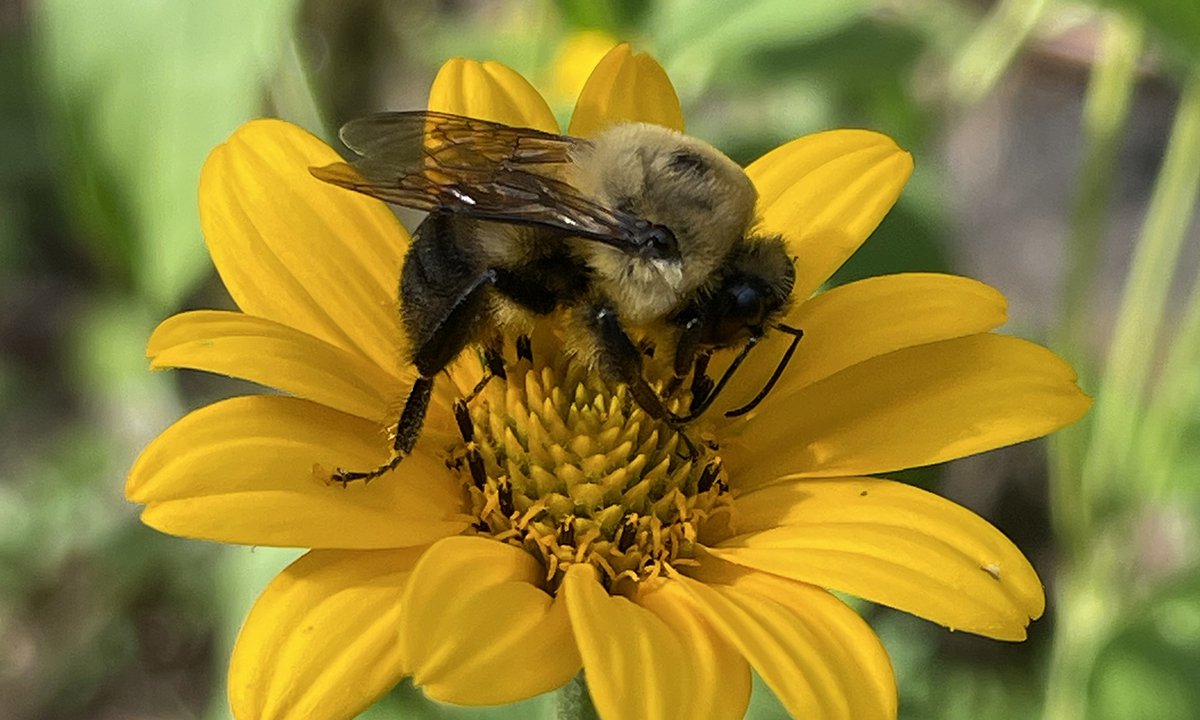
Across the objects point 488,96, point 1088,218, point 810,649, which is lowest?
point 1088,218

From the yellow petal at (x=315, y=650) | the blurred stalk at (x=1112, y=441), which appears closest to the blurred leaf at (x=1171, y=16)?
the blurred stalk at (x=1112, y=441)

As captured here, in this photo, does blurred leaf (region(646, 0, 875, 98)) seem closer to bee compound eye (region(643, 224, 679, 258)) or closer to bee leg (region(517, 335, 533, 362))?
bee leg (region(517, 335, 533, 362))

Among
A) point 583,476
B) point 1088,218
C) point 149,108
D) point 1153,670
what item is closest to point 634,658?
point 583,476

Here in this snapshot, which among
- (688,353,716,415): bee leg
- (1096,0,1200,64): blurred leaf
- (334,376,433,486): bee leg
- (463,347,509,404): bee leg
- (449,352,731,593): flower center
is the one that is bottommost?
(449,352,731,593): flower center

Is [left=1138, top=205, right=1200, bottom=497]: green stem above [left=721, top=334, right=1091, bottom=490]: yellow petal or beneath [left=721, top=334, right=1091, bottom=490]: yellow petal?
beneath

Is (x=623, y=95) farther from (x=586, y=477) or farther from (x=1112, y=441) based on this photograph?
(x=1112, y=441)

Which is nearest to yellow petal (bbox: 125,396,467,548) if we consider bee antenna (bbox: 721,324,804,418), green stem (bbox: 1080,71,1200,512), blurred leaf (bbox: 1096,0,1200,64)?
bee antenna (bbox: 721,324,804,418)

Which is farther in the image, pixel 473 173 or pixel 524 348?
pixel 524 348

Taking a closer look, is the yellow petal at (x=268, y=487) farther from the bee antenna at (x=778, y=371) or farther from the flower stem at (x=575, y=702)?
the bee antenna at (x=778, y=371)
